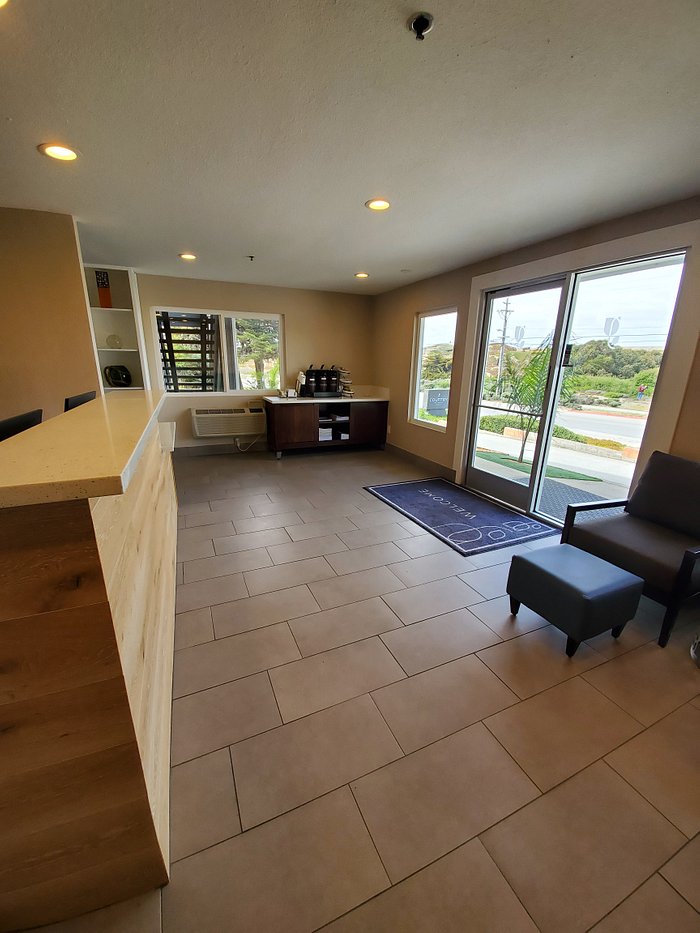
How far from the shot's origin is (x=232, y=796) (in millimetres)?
1258

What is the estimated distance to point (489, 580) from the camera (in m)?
2.51

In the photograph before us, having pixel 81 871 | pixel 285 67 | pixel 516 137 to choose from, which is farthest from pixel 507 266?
→ pixel 81 871

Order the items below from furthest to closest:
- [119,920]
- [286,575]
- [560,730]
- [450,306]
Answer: [450,306] < [286,575] < [560,730] < [119,920]

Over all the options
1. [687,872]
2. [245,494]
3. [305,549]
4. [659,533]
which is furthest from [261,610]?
[659,533]

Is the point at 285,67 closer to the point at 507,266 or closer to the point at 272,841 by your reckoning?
the point at 272,841

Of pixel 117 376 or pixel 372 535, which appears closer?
pixel 372 535

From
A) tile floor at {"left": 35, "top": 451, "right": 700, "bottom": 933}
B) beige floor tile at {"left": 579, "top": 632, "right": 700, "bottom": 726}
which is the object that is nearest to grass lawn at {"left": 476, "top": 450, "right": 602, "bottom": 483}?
tile floor at {"left": 35, "top": 451, "right": 700, "bottom": 933}

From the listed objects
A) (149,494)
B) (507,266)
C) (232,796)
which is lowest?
(232,796)

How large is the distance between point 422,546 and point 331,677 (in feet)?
4.69

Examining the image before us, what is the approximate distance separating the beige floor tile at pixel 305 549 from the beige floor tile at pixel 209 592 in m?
0.35

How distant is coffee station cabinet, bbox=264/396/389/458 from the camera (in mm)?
5230

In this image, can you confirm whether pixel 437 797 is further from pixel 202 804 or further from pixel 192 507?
pixel 192 507

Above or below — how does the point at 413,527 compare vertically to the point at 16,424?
below

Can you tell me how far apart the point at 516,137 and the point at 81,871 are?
305cm
